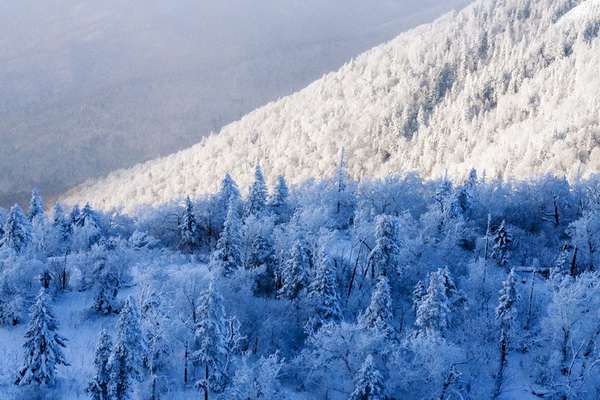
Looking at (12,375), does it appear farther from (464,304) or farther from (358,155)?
(358,155)

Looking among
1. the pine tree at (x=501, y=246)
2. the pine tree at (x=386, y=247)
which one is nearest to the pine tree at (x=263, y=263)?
the pine tree at (x=386, y=247)

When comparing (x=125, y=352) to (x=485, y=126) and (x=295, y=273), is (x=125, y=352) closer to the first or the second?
(x=295, y=273)

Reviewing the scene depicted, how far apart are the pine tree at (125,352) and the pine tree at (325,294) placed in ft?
51.8

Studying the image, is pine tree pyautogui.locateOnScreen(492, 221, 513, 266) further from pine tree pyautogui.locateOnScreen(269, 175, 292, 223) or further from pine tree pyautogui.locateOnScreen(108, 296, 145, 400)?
pine tree pyautogui.locateOnScreen(108, 296, 145, 400)

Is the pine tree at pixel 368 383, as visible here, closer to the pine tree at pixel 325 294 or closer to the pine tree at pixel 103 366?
the pine tree at pixel 325 294

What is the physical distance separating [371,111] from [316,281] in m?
162

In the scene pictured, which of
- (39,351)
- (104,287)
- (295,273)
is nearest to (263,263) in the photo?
(295,273)

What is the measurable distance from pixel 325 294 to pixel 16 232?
3987cm

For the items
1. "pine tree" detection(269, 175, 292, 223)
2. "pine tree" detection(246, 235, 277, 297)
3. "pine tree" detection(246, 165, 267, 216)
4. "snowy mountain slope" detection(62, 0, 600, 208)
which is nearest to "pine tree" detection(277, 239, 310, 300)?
"pine tree" detection(246, 235, 277, 297)

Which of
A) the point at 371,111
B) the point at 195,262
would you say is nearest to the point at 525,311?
the point at 195,262

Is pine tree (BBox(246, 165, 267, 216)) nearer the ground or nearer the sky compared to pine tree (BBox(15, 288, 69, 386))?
nearer the sky

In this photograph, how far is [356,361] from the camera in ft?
121

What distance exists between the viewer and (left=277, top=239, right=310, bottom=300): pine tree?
47.4 m

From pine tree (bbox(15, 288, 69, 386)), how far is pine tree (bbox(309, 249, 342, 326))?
21.9 meters
